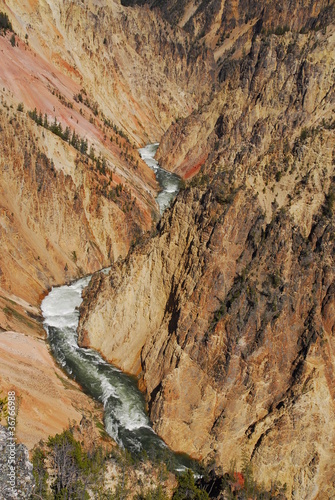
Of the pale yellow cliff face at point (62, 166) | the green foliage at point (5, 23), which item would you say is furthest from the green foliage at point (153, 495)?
the green foliage at point (5, 23)

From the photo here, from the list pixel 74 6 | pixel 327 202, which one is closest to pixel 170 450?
pixel 327 202

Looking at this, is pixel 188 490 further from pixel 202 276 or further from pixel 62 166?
pixel 62 166

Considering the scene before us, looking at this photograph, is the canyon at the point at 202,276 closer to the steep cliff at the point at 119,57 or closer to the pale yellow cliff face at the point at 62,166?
the pale yellow cliff face at the point at 62,166

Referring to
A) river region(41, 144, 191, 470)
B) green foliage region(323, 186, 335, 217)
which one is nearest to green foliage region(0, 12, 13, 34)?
river region(41, 144, 191, 470)

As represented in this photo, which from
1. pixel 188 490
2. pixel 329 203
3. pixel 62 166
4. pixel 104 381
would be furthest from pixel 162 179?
pixel 188 490

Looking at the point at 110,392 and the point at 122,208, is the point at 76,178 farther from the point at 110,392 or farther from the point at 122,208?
the point at 110,392

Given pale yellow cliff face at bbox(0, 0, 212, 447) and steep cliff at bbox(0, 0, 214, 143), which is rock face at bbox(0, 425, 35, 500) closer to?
pale yellow cliff face at bbox(0, 0, 212, 447)
